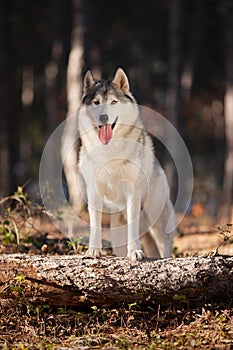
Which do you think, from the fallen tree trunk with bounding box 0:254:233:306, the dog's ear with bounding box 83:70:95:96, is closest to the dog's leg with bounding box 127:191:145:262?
the fallen tree trunk with bounding box 0:254:233:306

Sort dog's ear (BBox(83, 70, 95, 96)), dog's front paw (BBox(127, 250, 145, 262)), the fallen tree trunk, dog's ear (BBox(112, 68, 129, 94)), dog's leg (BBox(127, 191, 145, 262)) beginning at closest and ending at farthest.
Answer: the fallen tree trunk
dog's front paw (BBox(127, 250, 145, 262))
dog's leg (BBox(127, 191, 145, 262))
dog's ear (BBox(112, 68, 129, 94))
dog's ear (BBox(83, 70, 95, 96))

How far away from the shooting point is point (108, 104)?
6.45m

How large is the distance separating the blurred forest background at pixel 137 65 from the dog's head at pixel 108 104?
7144 mm

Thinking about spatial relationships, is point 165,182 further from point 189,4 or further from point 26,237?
point 189,4

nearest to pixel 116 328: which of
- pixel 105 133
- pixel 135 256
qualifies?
pixel 135 256

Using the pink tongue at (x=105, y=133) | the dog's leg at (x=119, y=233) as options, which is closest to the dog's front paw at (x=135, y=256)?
the dog's leg at (x=119, y=233)

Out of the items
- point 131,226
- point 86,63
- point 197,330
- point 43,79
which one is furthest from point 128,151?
point 43,79

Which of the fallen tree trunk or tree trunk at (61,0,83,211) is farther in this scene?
tree trunk at (61,0,83,211)

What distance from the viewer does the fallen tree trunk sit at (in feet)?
17.7

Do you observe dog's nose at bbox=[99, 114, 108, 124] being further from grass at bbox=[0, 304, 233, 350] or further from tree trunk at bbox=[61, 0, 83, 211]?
tree trunk at bbox=[61, 0, 83, 211]

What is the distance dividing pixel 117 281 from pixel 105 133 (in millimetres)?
1695

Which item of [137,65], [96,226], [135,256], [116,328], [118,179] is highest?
[137,65]

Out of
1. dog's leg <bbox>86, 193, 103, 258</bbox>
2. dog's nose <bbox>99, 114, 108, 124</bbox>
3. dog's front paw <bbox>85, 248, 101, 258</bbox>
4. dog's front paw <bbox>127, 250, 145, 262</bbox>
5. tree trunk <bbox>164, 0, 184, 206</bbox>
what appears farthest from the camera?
tree trunk <bbox>164, 0, 184, 206</bbox>

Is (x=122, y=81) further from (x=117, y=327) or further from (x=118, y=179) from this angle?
(x=117, y=327)
